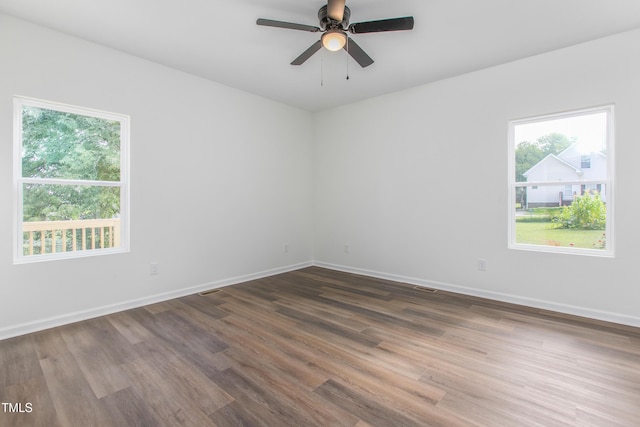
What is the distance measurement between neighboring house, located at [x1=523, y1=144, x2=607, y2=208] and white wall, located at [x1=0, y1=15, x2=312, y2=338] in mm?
3277

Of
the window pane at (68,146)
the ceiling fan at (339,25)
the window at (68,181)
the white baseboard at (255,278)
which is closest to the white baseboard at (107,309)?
the white baseboard at (255,278)

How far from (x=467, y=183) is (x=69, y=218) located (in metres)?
4.33

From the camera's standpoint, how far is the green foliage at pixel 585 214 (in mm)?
2953

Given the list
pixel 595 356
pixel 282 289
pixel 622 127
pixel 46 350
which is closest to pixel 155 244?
pixel 46 350

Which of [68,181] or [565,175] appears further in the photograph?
[565,175]

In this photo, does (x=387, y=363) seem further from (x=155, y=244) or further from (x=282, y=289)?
(x=155, y=244)

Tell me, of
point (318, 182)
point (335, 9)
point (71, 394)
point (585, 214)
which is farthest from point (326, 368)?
point (318, 182)

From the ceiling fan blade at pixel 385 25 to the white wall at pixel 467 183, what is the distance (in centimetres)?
182

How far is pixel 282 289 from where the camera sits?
393 cm

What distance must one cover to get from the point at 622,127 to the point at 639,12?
0.93 m

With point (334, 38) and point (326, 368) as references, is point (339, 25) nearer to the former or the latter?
point (334, 38)

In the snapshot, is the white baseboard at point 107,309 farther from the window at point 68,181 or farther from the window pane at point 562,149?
the window pane at point 562,149

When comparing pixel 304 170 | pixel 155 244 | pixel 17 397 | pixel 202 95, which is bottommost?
pixel 17 397

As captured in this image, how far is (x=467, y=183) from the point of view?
367 cm
